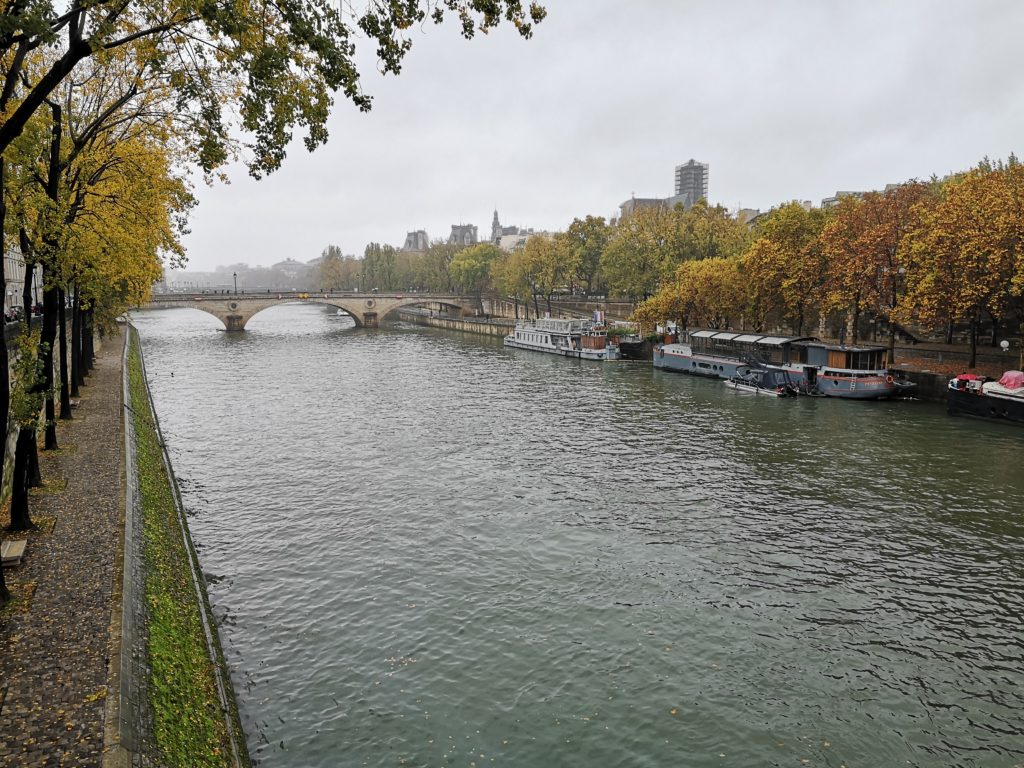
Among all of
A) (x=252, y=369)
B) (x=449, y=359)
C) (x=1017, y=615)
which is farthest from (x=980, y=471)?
(x=252, y=369)

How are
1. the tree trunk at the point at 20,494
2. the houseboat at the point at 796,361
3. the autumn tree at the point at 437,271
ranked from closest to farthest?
the tree trunk at the point at 20,494, the houseboat at the point at 796,361, the autumn tree at the point at 437,271

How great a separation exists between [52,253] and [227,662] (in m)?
14.7

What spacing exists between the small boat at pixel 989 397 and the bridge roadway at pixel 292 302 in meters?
98.1

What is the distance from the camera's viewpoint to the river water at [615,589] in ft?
47.9

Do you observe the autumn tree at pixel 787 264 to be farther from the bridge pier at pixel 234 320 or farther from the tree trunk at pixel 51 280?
the bridge pier at pixel 234 320

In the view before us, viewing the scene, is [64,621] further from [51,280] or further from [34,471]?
[51,280]

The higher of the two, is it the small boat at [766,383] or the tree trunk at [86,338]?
the tree trunk at [86,338]

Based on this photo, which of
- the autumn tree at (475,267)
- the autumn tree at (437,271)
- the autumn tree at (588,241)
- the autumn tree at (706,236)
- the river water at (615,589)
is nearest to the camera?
the river water at (615,589)

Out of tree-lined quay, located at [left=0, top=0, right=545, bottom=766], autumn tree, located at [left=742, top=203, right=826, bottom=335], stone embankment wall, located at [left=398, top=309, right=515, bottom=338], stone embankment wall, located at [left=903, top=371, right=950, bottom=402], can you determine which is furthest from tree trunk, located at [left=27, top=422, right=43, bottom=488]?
stone embankment wall, located at [left=398, top=309, right=515, bottom=338]

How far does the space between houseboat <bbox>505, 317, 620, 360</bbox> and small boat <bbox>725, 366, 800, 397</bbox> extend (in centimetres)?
2300

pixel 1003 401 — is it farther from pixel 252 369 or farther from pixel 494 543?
pixel 252 369

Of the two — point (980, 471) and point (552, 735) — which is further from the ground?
point (980, 471)

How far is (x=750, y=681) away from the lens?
53.7 ft

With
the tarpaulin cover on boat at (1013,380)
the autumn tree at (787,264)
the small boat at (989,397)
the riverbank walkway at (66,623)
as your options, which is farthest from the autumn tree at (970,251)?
the riverbank walkway at (66,623)
